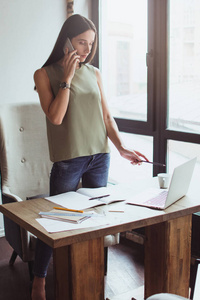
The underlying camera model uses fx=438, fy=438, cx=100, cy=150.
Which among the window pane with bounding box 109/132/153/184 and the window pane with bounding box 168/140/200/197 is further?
the window pane with bounding box 109/132/153/184

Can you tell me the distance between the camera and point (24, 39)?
3227 millimetres

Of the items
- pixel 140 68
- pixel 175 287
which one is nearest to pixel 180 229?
pixel 175 287

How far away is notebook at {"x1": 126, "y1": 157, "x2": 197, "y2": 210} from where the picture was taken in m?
1.80

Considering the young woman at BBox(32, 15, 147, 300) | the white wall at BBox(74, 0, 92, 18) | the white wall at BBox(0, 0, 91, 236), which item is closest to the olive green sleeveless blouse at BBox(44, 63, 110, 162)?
the young woman at BBox(32, 15, 147, 300)

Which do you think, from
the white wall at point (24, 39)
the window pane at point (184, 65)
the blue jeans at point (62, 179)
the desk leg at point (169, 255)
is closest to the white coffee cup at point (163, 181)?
the desk leg at point (169, 255)

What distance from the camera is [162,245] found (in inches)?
78.0

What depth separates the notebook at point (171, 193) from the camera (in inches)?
70.8

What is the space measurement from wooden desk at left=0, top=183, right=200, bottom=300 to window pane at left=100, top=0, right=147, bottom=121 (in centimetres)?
121

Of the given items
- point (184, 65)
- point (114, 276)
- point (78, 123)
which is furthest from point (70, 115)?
point (114, 276)

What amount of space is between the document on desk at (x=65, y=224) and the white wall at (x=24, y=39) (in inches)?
67.4

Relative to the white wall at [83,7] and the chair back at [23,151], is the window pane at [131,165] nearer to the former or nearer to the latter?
the chair back at [23,151]

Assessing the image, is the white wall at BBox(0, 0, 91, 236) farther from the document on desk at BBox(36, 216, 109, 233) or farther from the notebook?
the document on desk at BBox(36, 216, 109, 233)

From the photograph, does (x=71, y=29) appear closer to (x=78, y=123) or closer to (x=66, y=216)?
(x=78, y=123)

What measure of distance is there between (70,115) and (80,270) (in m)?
0.75
